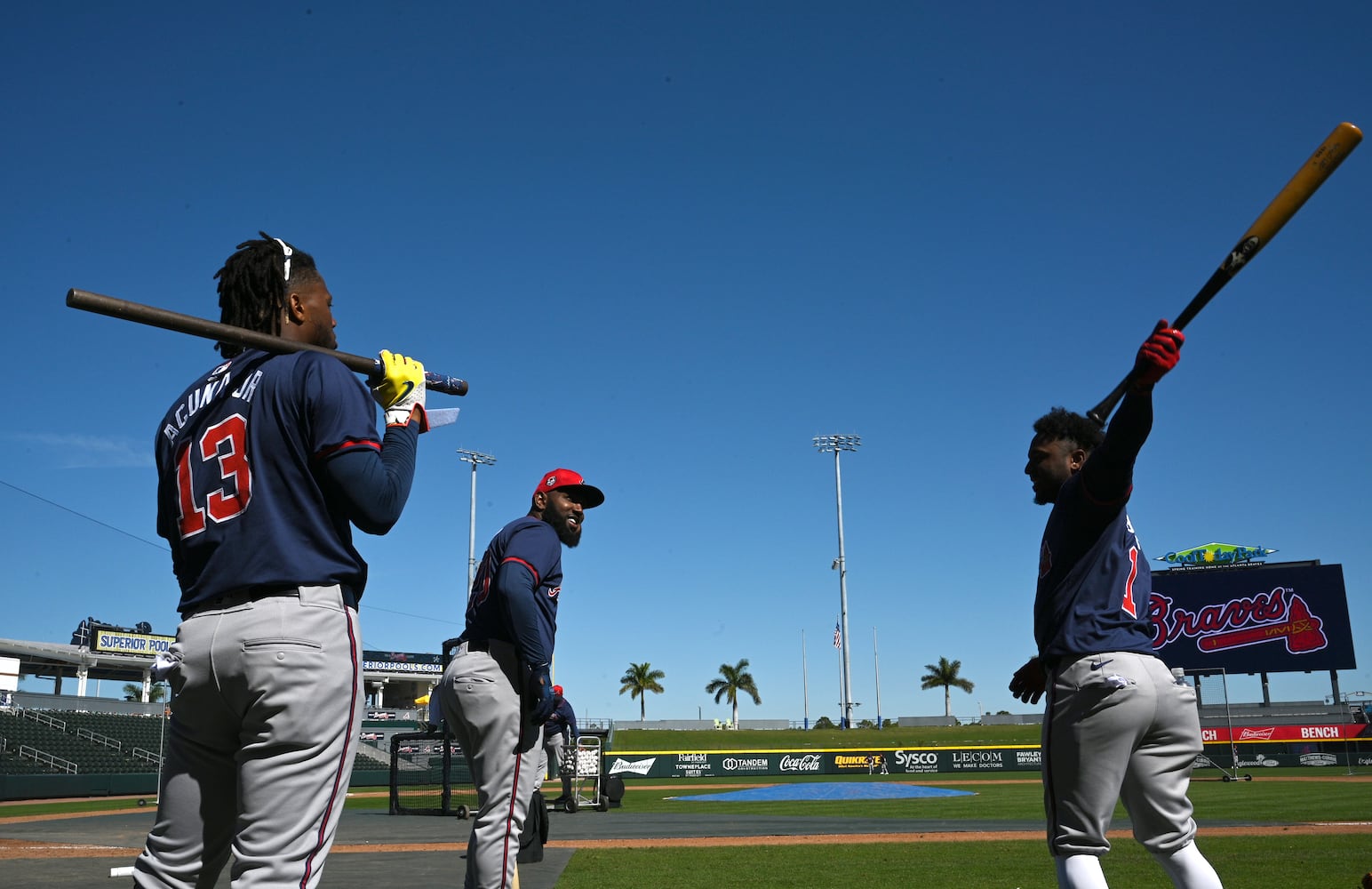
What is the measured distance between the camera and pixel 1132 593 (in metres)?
3.92

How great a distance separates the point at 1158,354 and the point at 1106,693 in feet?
4.09

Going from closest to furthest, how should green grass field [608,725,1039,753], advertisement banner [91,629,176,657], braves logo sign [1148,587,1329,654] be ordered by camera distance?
braves logo sign [1148,587,1329,654], green grass field [608,725,1039,753], advertisement banner [91,629,176,657]

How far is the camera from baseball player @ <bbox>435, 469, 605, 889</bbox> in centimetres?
464

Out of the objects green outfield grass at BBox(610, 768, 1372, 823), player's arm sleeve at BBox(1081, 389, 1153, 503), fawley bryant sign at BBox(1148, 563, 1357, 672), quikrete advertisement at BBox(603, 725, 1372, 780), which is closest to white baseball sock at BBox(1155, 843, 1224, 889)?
player's arm sleeve at BBox(1081, 389, 1153, 503)

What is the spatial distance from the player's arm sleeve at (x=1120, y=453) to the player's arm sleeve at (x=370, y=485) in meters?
2.29

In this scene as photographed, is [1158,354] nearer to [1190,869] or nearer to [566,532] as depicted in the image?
[1190,869]

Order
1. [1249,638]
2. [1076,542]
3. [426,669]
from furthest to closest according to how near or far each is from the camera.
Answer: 1. [426,669]
2. [1249,638]
3. [1076,542]

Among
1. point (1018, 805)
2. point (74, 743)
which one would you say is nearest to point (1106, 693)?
point (1018, 805)

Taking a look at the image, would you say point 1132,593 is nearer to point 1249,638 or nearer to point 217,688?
point 217,688

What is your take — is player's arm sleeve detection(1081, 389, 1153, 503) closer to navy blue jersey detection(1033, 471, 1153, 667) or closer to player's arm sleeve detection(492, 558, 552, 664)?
navy blue jersey detection(1033, 471, 1153, 667)

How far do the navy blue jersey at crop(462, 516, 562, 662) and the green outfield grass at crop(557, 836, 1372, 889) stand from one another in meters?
2.62

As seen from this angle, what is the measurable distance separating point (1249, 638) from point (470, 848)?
43.5m

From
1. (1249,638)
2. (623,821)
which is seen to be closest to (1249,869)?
(623,821)

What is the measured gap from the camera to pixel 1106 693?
3.65m
